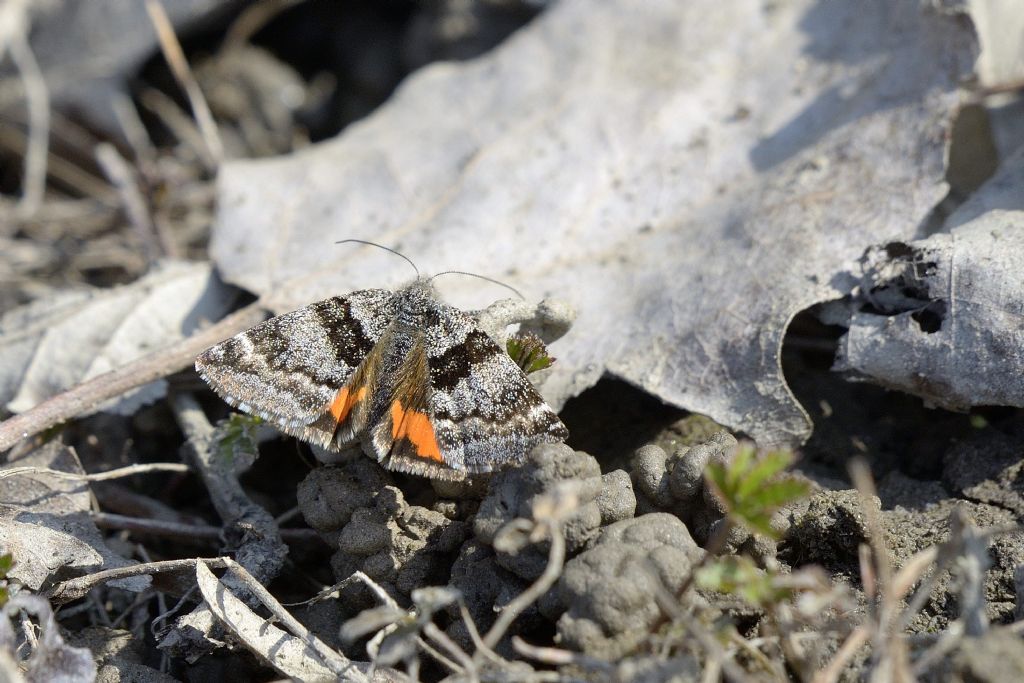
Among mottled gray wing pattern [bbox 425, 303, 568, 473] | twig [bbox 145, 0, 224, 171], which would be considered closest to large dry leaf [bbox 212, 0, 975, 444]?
mottled gray wing pattern [bbox 425, 303, 568, 473]

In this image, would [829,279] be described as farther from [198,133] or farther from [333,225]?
[198,133]

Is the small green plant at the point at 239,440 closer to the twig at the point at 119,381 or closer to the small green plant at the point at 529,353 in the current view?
the twig at the point at 119,381

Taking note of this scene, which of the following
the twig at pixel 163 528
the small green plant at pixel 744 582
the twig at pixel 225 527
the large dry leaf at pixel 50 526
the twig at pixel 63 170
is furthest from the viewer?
the twig at pixel 63 170

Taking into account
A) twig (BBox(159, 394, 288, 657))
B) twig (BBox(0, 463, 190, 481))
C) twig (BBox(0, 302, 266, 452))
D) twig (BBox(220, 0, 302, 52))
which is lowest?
twig (BBox(159, 394, 288, 657))

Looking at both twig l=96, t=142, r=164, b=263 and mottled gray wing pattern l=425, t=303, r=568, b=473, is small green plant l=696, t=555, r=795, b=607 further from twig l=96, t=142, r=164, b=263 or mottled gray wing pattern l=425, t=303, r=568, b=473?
twig l=96, t=142, r=164, b=263

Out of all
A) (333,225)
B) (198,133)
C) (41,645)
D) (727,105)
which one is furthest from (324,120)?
(41,645)

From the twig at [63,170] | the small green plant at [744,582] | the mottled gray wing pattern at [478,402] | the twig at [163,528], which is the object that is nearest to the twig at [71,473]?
the twig at [163,528]
